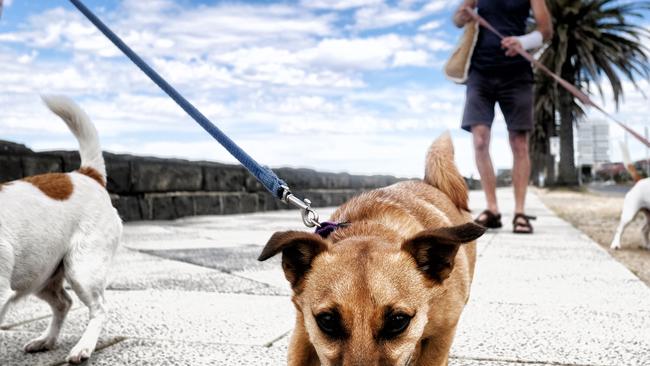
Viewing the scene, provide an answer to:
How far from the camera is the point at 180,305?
3371 millimetres

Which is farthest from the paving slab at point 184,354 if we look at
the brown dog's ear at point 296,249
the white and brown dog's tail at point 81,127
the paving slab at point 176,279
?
the paving slab at point 176,279

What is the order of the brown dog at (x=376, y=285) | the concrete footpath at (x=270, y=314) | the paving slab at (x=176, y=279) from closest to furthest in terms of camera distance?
the brown dog at (x=376, y=285) → the concrete footpath at (x=270, y=314) → the paving slab at (x=176, y=279)

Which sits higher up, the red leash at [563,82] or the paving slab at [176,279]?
the red leash at [563,82]

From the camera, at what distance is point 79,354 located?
237 centimetres

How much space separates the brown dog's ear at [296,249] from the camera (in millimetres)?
1843

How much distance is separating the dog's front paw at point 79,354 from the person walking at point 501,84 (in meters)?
5.22

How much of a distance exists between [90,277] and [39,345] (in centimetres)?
35

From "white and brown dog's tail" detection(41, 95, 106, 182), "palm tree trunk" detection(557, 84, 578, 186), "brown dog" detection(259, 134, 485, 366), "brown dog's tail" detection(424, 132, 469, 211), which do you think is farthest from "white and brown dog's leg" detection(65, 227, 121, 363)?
"palm tree trunk" detection(557, 84, 578, 186)

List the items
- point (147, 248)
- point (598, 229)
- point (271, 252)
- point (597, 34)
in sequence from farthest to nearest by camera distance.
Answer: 1. point (597, 34)
2. point (598, 229)
3. point (147, 248)
4. point (271, 252)

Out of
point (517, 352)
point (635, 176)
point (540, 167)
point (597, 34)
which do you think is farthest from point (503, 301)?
point (540, 167)

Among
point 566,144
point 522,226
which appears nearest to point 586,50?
point 566,144

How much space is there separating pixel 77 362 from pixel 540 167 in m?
Result: 46.2

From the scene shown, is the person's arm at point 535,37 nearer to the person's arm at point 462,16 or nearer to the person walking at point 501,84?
the person walking at point 501,84

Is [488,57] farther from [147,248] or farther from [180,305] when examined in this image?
[180,305]
